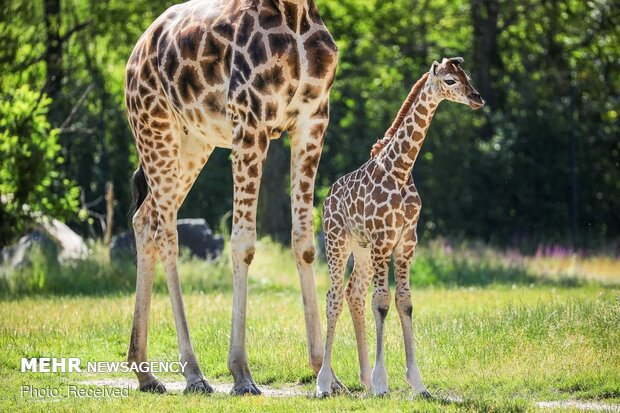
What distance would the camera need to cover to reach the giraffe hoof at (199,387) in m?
9.28

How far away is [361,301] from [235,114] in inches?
72.7

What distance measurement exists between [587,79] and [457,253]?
5.91 meters

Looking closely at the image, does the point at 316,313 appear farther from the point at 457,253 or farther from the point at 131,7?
the point at 131,7

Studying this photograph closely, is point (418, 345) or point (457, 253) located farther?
point (457, 253)

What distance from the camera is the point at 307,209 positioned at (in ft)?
30.0

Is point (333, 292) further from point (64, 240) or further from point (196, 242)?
point (64, 240)

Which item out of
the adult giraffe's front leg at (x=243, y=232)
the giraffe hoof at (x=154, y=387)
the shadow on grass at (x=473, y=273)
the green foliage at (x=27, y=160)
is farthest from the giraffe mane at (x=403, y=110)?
the green foliage at (x=27, y=160)

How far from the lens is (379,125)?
2191 centimetres

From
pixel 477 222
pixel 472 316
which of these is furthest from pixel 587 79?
pixel 472 316

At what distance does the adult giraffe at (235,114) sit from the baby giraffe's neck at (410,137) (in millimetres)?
605

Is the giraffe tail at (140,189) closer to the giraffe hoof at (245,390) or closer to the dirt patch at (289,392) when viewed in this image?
the dirt patch at (289,392)

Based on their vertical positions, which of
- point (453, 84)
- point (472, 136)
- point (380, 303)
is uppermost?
point (453, 84)

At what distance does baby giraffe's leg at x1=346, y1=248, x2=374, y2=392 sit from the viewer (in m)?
9.09

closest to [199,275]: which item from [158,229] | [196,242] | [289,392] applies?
[196,242]
